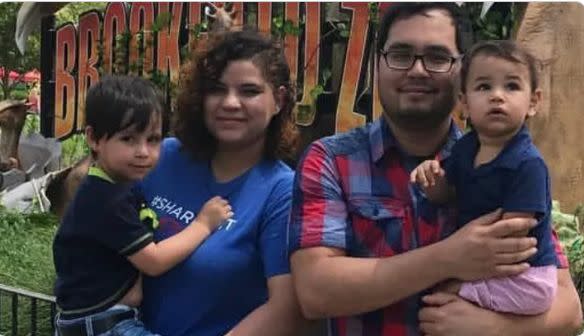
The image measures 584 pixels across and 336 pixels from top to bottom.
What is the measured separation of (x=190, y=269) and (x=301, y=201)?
332 mm

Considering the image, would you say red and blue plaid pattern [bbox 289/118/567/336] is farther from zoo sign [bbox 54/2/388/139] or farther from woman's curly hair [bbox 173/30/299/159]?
zoo sign [bbox 54/2/388/139]

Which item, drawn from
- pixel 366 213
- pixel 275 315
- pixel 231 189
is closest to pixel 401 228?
pixel 366 213

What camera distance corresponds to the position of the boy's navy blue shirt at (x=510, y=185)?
1.95 meters

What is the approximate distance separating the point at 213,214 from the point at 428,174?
1.73 feet

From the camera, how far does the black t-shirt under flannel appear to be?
2.27 metres

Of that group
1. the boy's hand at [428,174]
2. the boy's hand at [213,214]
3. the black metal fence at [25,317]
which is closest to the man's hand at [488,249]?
the boy's hand at [428,174]

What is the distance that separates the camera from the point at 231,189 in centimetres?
233

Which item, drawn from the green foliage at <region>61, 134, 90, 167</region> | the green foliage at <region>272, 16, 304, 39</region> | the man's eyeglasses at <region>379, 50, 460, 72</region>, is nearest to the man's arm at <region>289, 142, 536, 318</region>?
the man's eyeglasses at <region>379, 50, 460, 72</region>

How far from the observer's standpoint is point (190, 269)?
7.38ft

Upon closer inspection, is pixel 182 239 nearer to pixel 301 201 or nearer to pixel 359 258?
pixel 301 201

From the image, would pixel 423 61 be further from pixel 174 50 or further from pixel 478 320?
pixel 174 50

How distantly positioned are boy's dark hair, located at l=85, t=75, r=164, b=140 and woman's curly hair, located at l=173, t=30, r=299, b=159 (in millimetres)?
89

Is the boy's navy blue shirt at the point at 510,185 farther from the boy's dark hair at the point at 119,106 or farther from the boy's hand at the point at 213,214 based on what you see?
the boy's dark hair at the point at 119,106

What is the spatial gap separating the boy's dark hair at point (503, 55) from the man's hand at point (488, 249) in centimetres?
32
